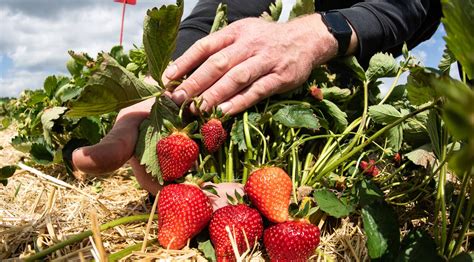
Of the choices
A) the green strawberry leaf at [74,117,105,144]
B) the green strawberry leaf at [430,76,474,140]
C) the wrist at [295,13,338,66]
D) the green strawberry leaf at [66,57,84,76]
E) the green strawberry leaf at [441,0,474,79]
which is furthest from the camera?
the green strawberry leaf at [66,57,84,76]

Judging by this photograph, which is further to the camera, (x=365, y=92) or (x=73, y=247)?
(x=365, y=92)

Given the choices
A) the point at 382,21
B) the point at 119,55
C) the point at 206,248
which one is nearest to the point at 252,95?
the point at 206,248

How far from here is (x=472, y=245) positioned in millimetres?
791

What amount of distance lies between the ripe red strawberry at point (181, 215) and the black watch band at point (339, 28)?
21.5 inches

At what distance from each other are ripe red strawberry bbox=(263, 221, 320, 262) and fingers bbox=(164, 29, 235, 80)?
1.39 feet

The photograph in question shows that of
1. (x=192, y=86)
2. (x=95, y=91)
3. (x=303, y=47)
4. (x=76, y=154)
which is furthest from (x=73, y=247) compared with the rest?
(x=303, y=47)

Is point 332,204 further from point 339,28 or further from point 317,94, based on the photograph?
point 339,28

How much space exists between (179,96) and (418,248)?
0.53m

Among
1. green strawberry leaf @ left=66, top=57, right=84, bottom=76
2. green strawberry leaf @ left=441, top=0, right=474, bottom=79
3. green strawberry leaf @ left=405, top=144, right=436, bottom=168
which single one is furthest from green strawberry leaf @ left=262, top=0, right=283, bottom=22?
green strawberry leaf @ left=66, top=57, right=84, bottom=76

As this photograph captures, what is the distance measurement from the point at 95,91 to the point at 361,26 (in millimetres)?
707

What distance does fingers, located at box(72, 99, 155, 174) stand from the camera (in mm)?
743

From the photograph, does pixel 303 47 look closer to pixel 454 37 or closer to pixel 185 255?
pixel 185 255

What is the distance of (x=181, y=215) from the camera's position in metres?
0.73

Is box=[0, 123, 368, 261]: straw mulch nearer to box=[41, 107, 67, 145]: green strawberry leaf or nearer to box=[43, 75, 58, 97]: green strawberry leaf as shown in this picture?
box=[41, 107, 67, 145]: green strawberry leaf
